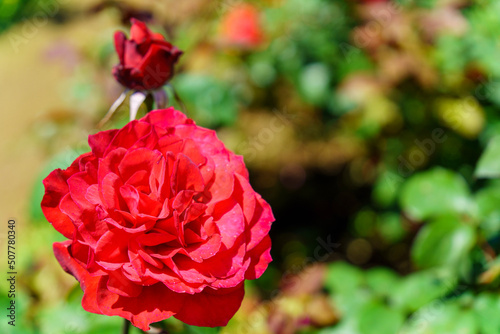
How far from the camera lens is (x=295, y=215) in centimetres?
212

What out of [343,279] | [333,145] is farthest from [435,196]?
[333,145]

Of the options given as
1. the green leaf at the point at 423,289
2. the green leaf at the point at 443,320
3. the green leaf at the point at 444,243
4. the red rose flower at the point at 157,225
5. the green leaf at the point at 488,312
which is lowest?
the green leaf at the point at 423,289

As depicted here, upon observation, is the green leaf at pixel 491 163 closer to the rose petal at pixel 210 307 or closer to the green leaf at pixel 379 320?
the green leaf at pixel 379 320

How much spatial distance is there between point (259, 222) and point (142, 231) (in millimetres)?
153

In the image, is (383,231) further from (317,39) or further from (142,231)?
(142,231)

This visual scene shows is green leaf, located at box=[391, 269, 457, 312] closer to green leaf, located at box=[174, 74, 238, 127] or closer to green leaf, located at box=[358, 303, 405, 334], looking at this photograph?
green leaf, located at box=[358, 303, 405, 334]

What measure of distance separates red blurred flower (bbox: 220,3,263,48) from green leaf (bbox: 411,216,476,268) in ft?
3.45

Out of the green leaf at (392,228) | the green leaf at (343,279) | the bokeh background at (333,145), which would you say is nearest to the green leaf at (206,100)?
the bokeh background at (333,145)

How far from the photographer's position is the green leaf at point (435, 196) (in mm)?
1059

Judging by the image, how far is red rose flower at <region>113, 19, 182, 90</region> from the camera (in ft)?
2.50

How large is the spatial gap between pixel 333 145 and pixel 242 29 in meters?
0.86

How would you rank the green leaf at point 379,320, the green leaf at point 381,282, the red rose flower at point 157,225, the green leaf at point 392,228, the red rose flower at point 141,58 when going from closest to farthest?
the red rose flower at point 157,225 → the red rose flower at point 141,58 → the green leaf at point 379,320 → the green leaf at point 381,282 → the green leaf at point 392,228

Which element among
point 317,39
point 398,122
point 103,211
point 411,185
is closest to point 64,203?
point 103,211

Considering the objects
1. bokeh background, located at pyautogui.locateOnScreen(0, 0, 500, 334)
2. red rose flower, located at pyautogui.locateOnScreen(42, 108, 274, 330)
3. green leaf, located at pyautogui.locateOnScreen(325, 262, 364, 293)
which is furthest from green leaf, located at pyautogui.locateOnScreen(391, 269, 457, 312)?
red rose flower, located at pyautogui.locateOnScreen(42, 108, 274, 330)
